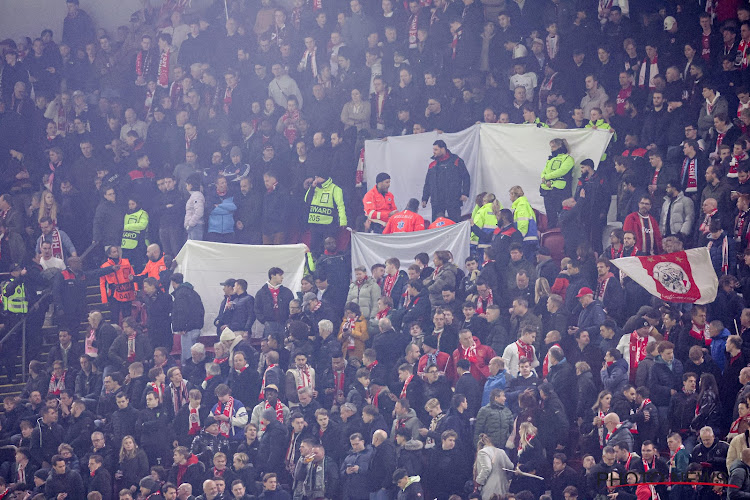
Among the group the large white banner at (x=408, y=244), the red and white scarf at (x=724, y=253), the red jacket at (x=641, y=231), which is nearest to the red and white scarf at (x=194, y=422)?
the large white banner at (x=408, y=244)

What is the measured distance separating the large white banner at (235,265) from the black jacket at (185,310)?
3.08 ft

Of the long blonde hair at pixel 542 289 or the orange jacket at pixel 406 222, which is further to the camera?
the orange jacket at pixel 406 222

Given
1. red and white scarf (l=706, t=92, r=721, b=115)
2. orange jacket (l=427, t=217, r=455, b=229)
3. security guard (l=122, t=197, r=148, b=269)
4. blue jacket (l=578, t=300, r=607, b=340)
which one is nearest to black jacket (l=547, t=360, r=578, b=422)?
blue jacket (l=578, t=300, r=607, b=340)

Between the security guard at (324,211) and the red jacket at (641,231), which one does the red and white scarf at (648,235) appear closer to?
the red jacket at (641,231)

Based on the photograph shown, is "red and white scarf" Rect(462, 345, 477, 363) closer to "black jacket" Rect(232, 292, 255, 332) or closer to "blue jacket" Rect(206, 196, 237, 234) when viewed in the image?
"black jacket" Rect(232, 292, 255, 332)

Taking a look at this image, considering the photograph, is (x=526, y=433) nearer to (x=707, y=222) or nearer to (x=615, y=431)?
(x=615, y=431)

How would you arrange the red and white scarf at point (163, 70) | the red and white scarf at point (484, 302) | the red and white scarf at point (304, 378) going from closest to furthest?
the red and white scarf at point (304, 378) < the red and white scarf at point (484, 302) < the red and white scarf at point (163, 70)

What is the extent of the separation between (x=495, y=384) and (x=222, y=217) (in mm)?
7219

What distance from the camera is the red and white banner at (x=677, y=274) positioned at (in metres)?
15.9

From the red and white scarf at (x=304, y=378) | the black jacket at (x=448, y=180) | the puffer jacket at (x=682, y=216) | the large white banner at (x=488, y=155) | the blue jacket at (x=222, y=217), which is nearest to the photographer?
the red and white scarf at (x=304, y=378)

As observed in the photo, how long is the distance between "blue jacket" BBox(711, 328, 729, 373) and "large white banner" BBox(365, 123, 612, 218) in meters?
4.92

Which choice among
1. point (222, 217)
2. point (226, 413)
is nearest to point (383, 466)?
point (226, 413)

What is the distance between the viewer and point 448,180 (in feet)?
66.2

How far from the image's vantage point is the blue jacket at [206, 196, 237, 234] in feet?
68.6
